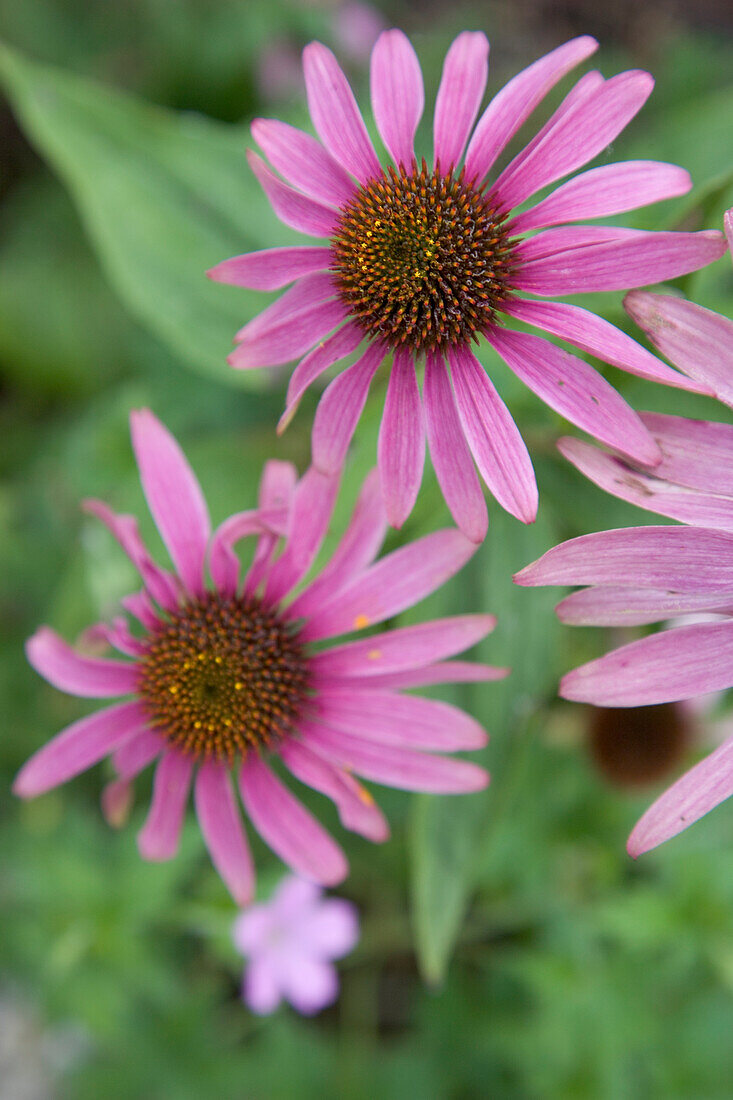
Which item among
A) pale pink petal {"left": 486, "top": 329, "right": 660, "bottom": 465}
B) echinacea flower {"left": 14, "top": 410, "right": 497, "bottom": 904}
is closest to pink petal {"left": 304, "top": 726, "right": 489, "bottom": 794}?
echinacea flower {"left": 14, "top": 410, "right": 497, "bottom": 904}

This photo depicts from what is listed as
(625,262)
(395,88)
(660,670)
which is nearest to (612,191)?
(625,262)

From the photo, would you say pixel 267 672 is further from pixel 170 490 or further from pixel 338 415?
pixel 338 415

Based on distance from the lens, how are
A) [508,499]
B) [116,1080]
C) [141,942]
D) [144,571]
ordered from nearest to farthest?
[508,499] → [144,571] → [141,942] → [116,1080]

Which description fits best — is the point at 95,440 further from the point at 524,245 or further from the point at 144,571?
the point at 524,245

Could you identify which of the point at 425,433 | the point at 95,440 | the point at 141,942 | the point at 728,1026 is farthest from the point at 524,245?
the point at 728,1026

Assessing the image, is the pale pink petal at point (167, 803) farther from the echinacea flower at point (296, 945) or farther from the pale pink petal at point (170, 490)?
the echinacea flower at point (296, 945)

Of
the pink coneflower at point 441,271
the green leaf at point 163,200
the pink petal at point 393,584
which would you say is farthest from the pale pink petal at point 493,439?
the green leaf at point 163,200

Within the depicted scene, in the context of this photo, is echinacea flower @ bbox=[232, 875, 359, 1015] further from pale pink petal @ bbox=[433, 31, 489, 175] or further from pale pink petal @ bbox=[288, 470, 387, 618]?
pale pink petal @ bbox=[433, 31, 489, 175]
